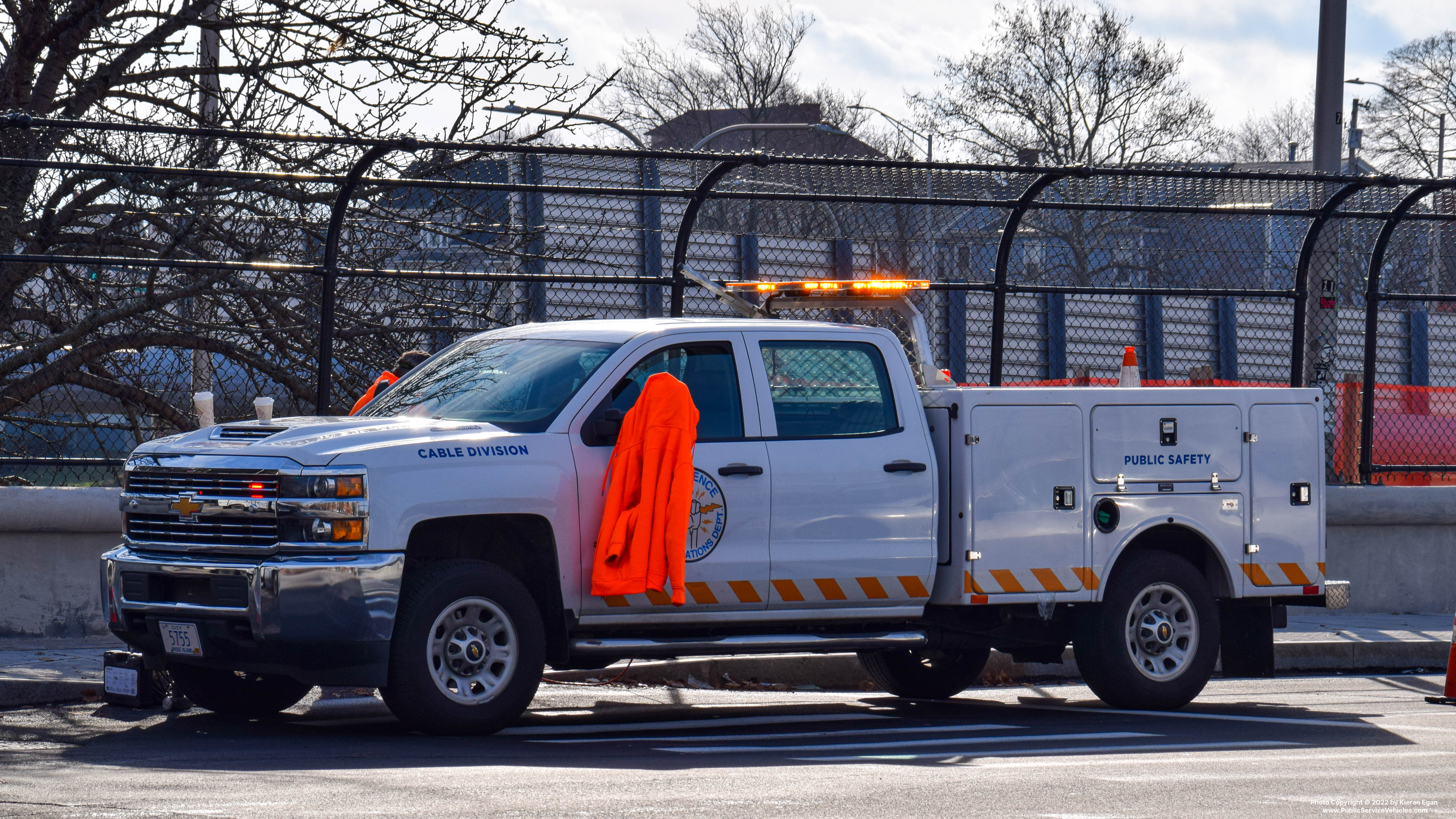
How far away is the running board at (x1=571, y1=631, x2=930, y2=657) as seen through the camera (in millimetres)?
8156

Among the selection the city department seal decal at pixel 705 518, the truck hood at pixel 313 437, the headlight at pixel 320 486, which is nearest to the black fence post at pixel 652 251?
the city department seal decal at pixel 705 518

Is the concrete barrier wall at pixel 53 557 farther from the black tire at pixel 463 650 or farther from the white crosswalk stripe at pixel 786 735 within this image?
the white crosswalk stripe at pixel 786 735

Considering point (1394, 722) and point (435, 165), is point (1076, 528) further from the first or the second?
point (435, 165)

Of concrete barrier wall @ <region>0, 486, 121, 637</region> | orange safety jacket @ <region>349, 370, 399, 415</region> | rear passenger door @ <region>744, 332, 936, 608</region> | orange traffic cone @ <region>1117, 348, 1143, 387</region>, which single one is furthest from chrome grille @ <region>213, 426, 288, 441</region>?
orange traffic cone @ <region>1117, 348, 1143, 387</region>

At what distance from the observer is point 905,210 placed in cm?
1329

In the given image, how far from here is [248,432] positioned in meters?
8.00

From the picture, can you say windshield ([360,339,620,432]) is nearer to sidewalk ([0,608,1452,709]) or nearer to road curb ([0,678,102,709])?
road curb ([0,678,102,709])

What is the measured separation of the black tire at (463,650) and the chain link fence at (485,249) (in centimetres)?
332

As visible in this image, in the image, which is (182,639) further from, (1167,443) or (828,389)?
(1167,443)

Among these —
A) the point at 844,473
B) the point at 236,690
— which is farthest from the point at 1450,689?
the point at 236,690

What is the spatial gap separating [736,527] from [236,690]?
8.06ft

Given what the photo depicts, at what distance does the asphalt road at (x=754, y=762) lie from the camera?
614 cm

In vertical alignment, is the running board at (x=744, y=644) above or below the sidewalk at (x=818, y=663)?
above

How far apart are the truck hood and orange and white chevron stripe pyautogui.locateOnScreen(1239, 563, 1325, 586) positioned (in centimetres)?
426
